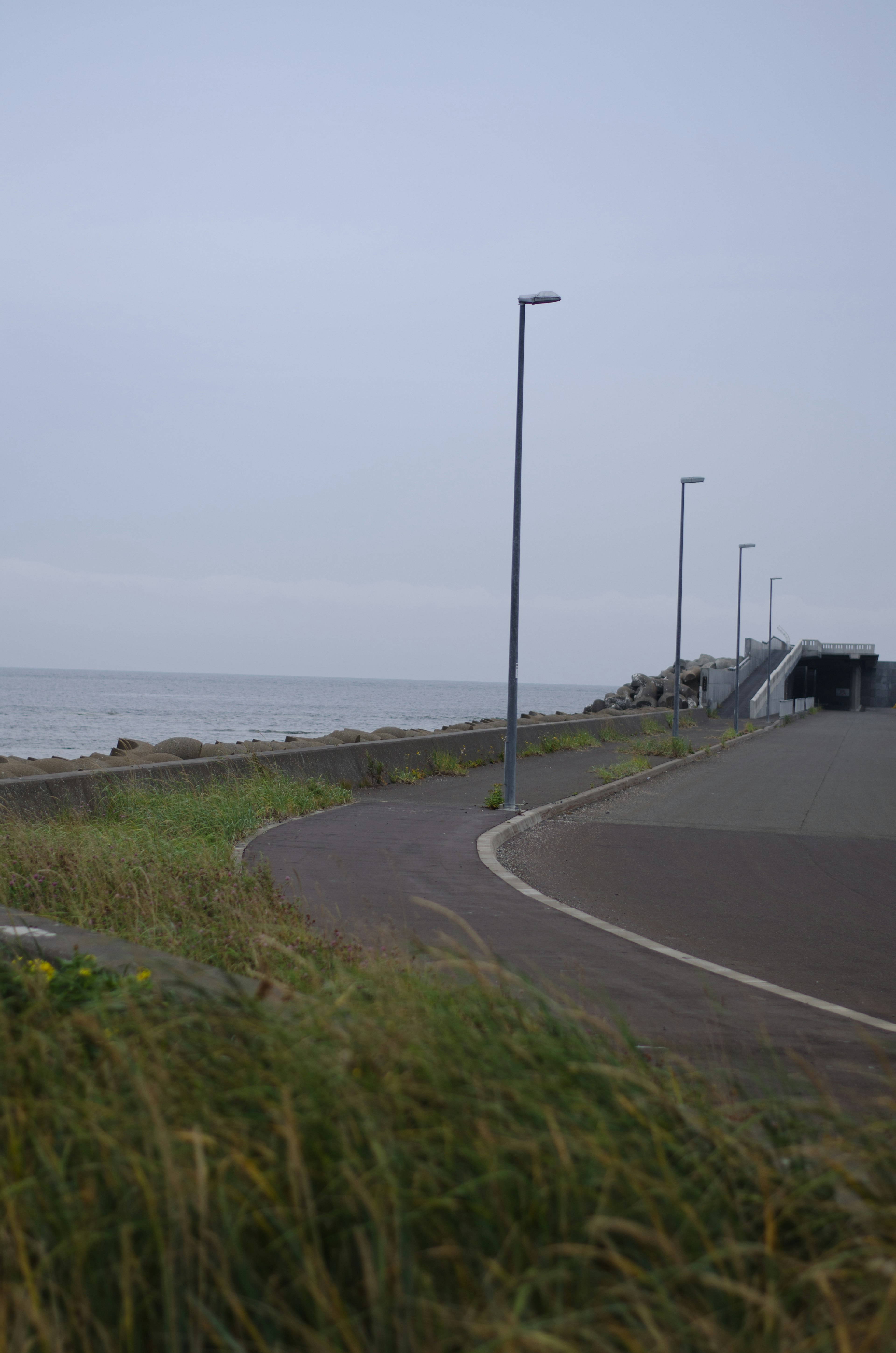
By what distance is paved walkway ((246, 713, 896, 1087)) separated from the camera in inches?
267

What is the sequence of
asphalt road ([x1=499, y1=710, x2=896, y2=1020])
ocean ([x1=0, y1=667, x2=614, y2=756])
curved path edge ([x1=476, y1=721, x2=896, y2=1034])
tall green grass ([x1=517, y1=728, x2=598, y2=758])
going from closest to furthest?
curved path edge ([x1=476, y1=721, x2=896, y2=1034]) < asphalt road ([x1=499, y1=710, x2=896, y2=1020]) < tall green grass ([x1=517, y1=728, x2=598, y2=758]) < ocean ([x1=0, y1=667, x2=614, y2=756])

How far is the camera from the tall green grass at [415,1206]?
237 centimetres

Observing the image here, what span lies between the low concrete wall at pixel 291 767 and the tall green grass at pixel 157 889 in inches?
17.6

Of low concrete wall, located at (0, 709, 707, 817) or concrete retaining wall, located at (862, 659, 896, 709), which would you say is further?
concrete retaining wall, located at (862, 659, 896, 709)

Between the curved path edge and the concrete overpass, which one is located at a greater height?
the concrete overpass

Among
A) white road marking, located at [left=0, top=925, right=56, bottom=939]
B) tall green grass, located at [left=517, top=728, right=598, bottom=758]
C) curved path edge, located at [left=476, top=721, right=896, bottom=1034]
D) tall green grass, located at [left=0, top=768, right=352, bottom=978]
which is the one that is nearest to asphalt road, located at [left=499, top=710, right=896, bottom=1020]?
curved path edge, located at [left=476, top=721, right=896, bottom=1034]

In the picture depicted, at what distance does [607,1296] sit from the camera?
249cm

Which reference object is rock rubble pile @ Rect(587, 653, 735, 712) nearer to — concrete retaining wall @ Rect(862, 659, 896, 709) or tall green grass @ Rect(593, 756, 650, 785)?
concrete retaining wall @ Rect(862, 659, 896, 709)

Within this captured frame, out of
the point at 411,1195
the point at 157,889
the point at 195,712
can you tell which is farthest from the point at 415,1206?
the point at 195,712

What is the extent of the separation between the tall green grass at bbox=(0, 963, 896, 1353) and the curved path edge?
391 centimetres

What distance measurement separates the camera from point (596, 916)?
997 cm

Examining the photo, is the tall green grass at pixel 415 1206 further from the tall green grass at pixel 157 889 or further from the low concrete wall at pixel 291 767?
the low concrete wall at pixel 291 767

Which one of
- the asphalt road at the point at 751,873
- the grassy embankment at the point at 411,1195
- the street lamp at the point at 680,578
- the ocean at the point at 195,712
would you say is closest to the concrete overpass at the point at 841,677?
the ocean at the point at 195,712

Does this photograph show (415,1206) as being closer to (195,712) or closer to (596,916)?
(596,916)
